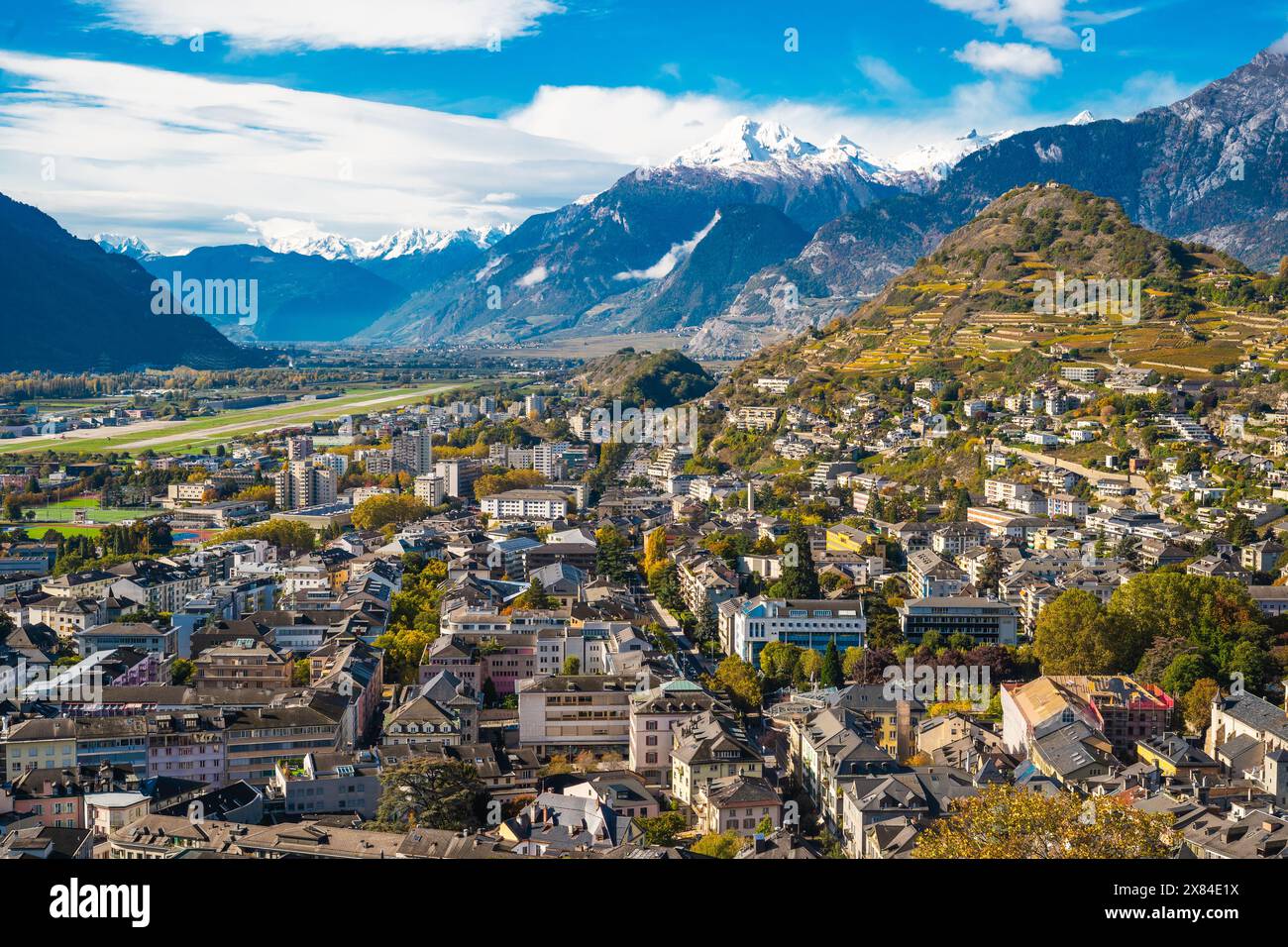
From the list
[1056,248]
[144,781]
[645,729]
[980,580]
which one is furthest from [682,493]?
[144,781]

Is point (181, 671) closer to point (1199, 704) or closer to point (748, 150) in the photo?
point (1199, 704)

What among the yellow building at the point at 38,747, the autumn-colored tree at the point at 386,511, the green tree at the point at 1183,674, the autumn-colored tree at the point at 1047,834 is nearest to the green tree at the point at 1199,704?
the green tree at the point at 1183,674

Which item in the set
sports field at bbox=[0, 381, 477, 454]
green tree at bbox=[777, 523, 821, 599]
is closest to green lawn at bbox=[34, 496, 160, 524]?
sports field at bbox=[0, 381, 477, 454]

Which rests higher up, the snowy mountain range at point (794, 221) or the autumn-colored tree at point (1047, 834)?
the snowy mountain range at point (794, 221)

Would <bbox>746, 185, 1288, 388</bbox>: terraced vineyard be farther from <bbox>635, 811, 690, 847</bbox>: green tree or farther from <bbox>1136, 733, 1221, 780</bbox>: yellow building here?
<bbox>635, 811, 690, 847</bbox>: green tree

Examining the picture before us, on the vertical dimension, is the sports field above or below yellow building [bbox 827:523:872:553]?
above

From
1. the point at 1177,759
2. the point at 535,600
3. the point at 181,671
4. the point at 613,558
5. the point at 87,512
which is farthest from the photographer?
the point at 87,512

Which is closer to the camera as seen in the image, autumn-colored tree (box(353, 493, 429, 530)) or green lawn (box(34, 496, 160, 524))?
autumn-colored tree (box(353, 493, 429, 530))

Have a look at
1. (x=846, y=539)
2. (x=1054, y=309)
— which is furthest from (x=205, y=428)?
(x=846, y=539)

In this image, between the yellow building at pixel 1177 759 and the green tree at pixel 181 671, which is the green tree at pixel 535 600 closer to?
the green tree at pixel 181 671
